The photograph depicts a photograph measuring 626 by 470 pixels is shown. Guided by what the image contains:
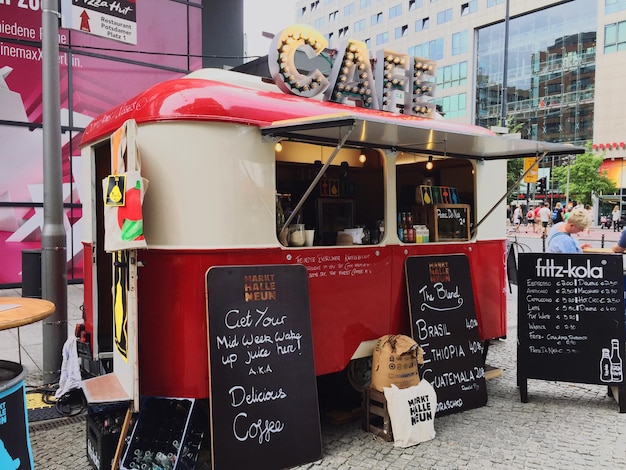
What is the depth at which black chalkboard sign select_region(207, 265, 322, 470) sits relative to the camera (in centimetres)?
342

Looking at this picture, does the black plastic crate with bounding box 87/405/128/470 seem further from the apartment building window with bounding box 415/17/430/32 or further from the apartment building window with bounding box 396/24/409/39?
the apartment building window with bounding box 396/24/409/39

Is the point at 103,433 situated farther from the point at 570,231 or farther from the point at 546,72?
the point at 546,72

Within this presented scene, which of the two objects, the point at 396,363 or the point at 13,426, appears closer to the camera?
the point at 13,426

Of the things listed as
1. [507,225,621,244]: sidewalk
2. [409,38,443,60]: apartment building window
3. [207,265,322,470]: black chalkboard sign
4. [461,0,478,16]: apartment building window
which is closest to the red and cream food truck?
[207,265,322,470]: black chalkboard sign

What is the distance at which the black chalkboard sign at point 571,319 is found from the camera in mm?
4742

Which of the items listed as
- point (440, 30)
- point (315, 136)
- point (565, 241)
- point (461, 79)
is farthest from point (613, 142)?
point (315, 136)

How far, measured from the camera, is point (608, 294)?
4.77 metres

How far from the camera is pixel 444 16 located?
4819 cm

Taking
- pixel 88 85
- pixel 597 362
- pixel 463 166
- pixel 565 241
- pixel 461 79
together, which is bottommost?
pixel 597 362

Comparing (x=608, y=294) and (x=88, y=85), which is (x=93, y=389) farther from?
(x=88, y=85)

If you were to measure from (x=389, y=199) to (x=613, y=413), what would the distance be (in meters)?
2.78

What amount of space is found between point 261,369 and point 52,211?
286 centimetres

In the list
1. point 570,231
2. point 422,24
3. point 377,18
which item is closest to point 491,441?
point 570,231

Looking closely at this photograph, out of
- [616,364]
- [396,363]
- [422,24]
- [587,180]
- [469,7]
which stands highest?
[422,24]
